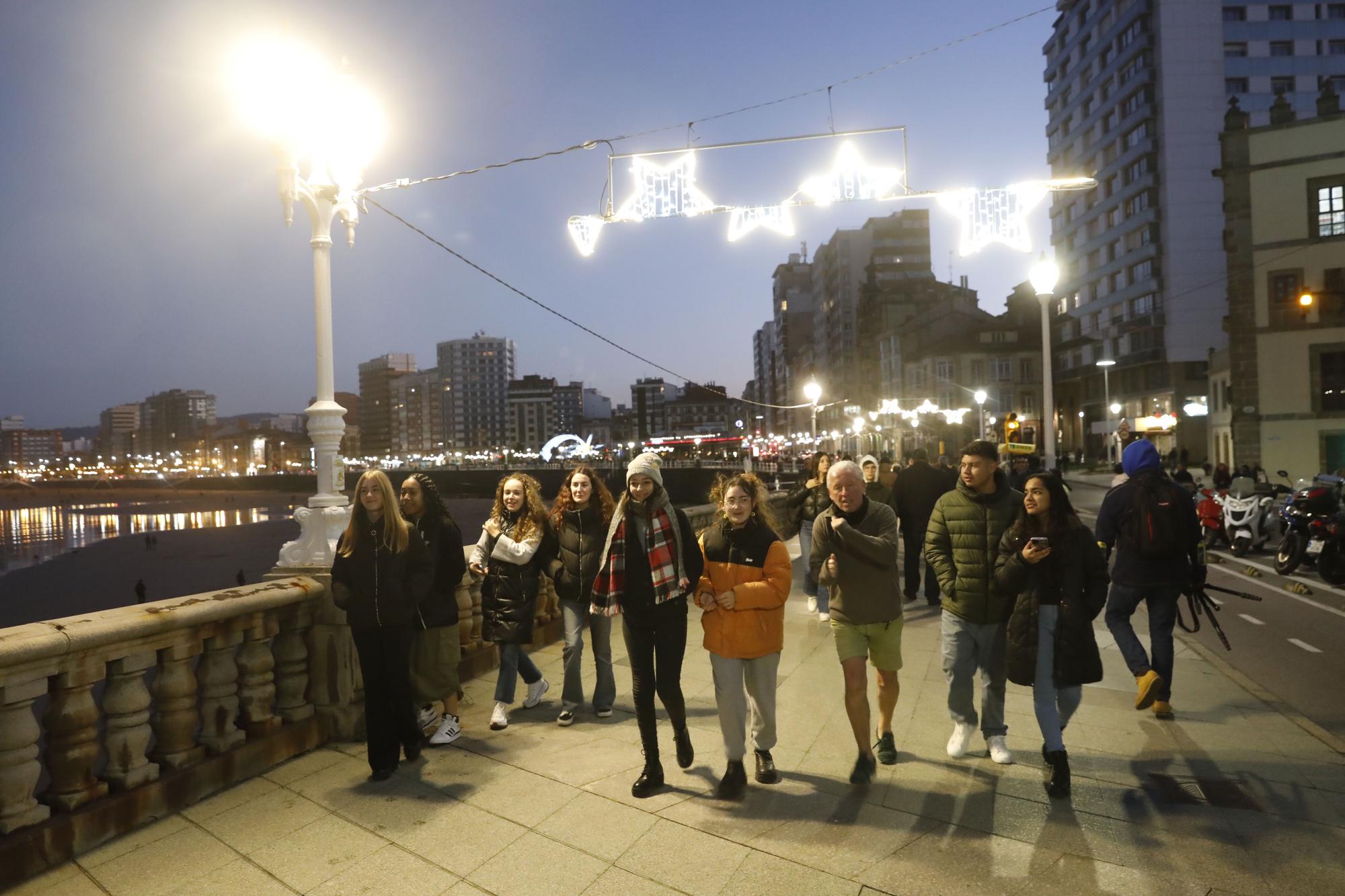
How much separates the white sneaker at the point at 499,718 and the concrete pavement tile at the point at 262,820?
1.31m

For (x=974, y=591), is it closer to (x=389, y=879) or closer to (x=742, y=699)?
(x=742, y=699)

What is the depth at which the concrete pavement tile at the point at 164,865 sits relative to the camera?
339 cm

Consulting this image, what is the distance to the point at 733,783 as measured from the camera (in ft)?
13.7

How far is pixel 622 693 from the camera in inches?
248

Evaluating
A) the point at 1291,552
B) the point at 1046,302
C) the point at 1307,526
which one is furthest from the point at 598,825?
the point at 1046,302

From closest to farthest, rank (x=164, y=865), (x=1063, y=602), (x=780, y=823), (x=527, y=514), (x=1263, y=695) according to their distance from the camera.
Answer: (x=164, y=865)
(x=780, y=823)
(x=1063, y=602)
(x=527, y=514)
(x=1263, y=695)

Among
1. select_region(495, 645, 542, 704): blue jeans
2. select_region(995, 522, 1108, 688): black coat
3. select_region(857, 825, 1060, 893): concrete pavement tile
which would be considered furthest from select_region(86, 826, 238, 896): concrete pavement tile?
select_region(995, 522, 1108, 688): black coat

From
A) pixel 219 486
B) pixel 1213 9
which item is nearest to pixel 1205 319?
pixel 1213 9

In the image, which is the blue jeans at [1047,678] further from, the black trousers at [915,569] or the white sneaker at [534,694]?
the black trousers at [915,569]

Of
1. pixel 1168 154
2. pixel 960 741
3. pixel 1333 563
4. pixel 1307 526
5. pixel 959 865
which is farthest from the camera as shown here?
pixel 1168 154

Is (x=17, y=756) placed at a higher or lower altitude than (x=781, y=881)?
higher

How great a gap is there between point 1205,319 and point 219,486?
149m

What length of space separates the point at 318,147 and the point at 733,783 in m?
5.58

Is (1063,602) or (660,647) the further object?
(660,647)
